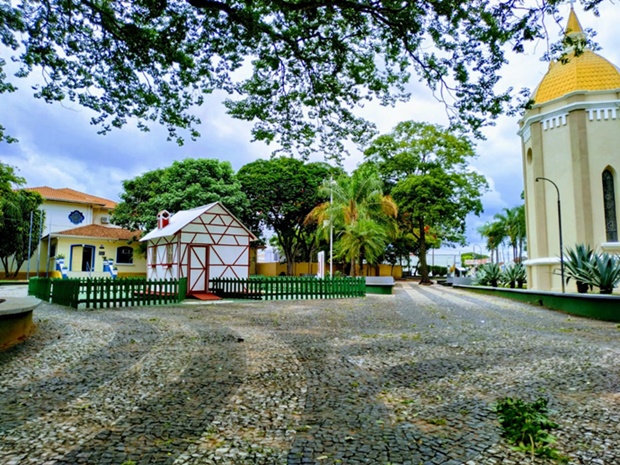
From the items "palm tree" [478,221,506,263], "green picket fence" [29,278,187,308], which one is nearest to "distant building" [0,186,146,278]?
"green picket fence" [29,278,187,308]

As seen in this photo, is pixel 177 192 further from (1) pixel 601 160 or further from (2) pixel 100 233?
(1) pixel 601 160

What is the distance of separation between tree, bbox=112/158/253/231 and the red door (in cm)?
930

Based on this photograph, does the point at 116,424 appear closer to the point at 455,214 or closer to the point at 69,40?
the point at 69,40

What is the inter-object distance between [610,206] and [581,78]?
5.62 metres

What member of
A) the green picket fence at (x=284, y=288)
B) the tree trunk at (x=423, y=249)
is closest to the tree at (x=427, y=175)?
the tree trunk at (x=423, y=249)

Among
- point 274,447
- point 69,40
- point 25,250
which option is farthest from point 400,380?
point 25,250

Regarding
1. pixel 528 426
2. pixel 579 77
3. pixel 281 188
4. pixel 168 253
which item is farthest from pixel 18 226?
pixel 579 77

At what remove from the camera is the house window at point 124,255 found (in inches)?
1329

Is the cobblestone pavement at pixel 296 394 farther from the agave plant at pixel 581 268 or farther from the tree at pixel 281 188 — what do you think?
the tree at pixel 281 188

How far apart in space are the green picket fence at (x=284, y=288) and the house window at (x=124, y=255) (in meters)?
18.5

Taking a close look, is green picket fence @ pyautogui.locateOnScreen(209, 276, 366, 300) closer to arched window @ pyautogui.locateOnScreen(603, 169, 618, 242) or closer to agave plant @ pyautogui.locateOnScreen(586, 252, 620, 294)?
agave plant @ pyautogui.locateOnScreen(586, 252, 620, 294)

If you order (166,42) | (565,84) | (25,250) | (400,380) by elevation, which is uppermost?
(565,84)

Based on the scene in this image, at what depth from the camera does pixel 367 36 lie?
8.68 m

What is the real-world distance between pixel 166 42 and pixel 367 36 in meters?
4.06
